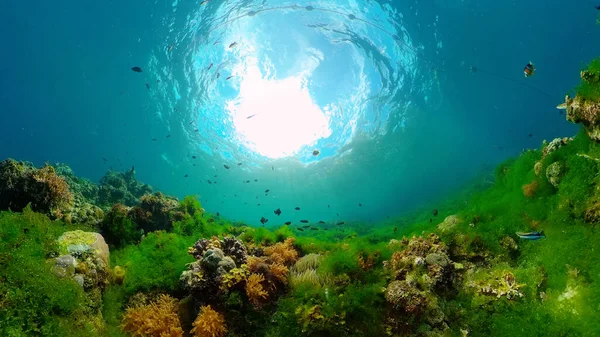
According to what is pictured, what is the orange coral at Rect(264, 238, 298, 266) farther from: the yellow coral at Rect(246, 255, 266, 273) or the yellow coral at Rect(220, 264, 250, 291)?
the yellow coral at Rect(220, 264, 250, 291)

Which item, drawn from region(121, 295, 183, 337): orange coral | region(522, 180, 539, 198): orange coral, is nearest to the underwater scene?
region(121, 295, 183, 337): orange coral

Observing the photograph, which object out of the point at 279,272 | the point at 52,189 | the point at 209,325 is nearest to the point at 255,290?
the point at 279,272

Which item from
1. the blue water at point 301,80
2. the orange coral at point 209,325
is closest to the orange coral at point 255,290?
the orange coral at point 209,325

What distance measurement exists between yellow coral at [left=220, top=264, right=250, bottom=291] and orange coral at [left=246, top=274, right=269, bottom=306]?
17 centimetres

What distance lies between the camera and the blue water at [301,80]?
22.2 meters

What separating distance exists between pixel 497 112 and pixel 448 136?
608cm

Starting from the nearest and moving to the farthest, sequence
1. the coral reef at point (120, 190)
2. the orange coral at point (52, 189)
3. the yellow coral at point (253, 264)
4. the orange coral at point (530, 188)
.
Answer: the yellow coral at point (253, 264), the orange coral at point (530, 188), the orange coral at point (52, 189), the coral reef at point (120, 190)

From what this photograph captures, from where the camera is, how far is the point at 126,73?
28.5 meters

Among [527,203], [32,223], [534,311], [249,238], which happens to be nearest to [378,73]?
[527,203]

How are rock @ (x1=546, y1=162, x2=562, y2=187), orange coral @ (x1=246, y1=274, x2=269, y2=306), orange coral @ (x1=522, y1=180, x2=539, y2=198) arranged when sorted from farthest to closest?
1. orange coral @ (x1=522, y1=180, x2=539, y2=198)
2. rock @ (x1=546, y1=162, x2=562, y2=187)
3. orange coral @ (x1=246, y1=274, x2=269, y2=306)

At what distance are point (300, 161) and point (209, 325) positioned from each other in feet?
129

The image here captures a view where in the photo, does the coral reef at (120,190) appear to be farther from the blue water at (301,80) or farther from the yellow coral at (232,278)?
the yellow coral at (232,278)

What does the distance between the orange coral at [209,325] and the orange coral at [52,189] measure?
7.56 meters

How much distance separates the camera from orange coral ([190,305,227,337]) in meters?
5.85
